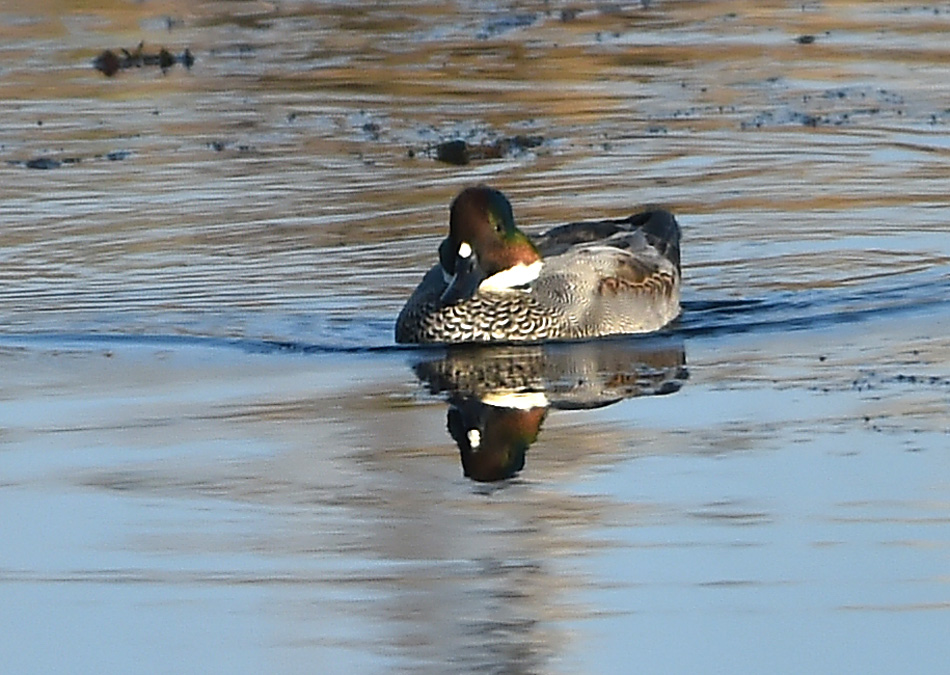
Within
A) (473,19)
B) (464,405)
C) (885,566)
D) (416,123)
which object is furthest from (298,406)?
(473,19)

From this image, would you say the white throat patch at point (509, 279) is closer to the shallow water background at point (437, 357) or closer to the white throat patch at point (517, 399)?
the shallow water background at point (437, 357)

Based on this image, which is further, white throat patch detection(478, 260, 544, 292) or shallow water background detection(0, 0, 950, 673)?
white throat patch detection(478, 260, 544, 292)

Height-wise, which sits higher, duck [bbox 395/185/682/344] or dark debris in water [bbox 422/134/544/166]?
duck [bbox 395/185/682/344]

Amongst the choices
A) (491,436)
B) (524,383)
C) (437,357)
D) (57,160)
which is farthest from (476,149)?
(491,436)

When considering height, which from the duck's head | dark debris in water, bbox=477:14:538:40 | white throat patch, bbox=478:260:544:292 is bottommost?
dark debris in water, bbox=477:14:538:40

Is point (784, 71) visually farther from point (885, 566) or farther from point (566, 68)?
point (885, 566)

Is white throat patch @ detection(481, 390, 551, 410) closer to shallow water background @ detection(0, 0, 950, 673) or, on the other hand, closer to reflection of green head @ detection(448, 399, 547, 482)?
reflection of green head @ detection(448, 399, 547, 482)

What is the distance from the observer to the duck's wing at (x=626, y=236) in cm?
1148

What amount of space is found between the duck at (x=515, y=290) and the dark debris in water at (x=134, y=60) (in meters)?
9.28

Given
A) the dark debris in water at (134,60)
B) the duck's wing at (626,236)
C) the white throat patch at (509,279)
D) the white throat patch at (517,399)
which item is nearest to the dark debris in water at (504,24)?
the dark debris in water at (134,60)

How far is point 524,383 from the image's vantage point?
9969 millimetres

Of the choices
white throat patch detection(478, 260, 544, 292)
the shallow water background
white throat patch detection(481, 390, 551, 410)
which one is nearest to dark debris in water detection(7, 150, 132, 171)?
the shallow water background

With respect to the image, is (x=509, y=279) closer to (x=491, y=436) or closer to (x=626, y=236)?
(x=626, y=236)

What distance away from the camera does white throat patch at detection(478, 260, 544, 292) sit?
10.9 m
